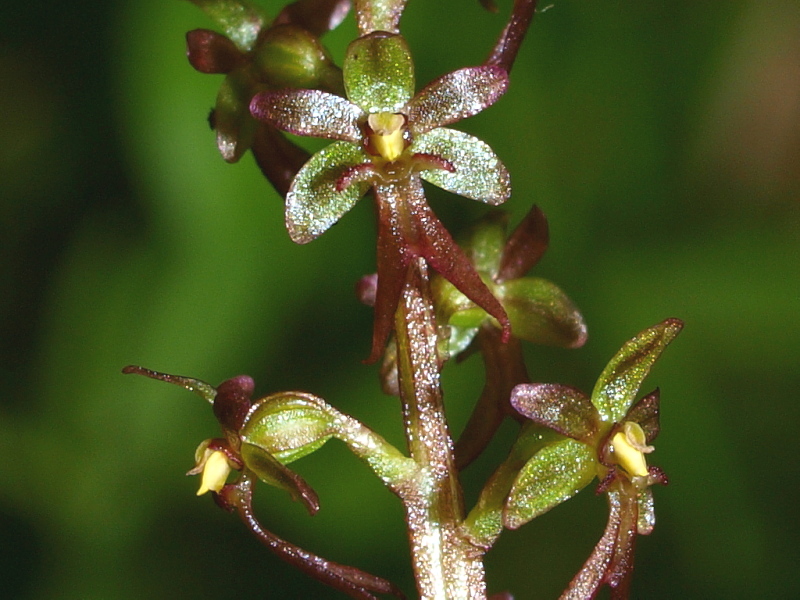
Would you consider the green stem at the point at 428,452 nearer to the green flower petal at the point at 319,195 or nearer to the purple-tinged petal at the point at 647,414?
the green flower petal at the point at 319,195

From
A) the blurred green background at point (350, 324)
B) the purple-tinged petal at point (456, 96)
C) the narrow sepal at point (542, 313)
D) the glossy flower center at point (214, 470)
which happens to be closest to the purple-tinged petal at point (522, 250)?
the narrow sepal at point (542, 313)

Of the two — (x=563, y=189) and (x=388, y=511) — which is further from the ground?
(x=563, y=189)

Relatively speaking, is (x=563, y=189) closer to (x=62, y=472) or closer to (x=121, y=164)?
(x=121, y=164)

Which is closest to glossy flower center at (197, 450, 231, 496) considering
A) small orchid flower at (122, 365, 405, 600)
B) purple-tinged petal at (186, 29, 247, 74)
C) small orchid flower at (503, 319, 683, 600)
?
small orchid flower at (122, 365, 405, 600)

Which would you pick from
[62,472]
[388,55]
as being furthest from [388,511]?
[388,55]

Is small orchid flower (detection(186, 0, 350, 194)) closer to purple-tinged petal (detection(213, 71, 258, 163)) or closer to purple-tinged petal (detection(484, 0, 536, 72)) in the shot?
purple-tinged petal (detection(213, 71, 258, 163))

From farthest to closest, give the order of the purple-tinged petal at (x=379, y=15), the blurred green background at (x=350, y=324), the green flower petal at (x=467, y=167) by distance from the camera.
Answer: the blurred green background at (x=350, y=324) < the purple-tinged petal at (x=379, y=15) < the green flower petal at (x=467, y=167)

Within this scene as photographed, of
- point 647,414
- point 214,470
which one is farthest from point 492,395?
point 214,470
